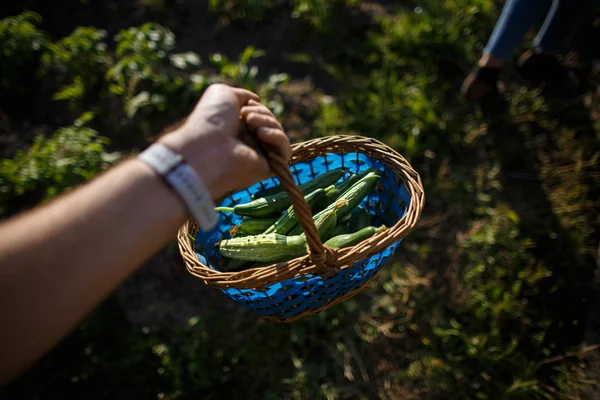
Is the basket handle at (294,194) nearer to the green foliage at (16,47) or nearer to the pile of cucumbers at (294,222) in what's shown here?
the pile of cucumbers at (294,222)

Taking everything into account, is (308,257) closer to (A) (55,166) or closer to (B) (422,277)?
(B) (422,277)

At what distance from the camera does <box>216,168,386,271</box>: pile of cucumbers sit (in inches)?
80.7

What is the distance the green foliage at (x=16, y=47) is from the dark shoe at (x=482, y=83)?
4527mm

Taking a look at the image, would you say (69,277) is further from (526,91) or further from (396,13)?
(396,13)

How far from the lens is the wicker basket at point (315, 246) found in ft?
5.54

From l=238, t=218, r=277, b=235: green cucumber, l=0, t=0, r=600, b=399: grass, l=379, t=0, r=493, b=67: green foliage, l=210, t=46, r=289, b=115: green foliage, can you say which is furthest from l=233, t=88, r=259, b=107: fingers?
l=379, t=0, r=493, b=67: green foliage

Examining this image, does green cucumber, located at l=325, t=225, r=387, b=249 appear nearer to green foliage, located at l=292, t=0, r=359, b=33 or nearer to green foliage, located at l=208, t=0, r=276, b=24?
green foliage, located at l=292, t=0, r=359, b=33

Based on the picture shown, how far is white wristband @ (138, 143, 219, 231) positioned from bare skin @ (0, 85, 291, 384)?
26mm

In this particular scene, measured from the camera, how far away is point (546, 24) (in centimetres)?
360

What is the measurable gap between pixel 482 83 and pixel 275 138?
2.91 meters

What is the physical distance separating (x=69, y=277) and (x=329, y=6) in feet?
14.1

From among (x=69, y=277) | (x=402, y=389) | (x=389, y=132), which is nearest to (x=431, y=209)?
(x=389, y=132)

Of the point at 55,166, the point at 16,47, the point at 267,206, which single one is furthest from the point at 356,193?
the point at 16,47

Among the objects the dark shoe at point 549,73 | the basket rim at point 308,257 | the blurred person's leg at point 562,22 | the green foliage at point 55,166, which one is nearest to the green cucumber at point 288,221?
the basket rim at point 308,257
